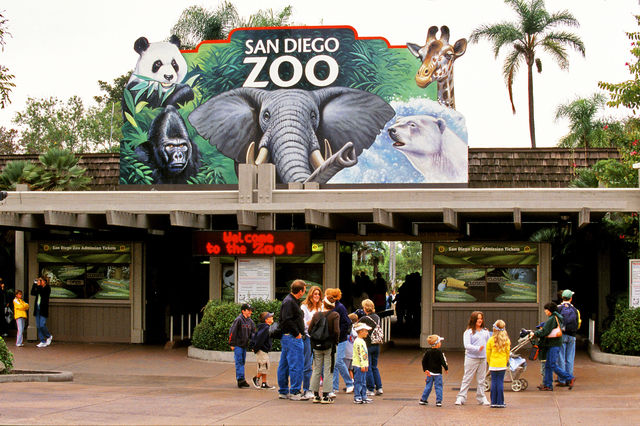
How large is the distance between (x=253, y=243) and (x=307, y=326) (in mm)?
5452

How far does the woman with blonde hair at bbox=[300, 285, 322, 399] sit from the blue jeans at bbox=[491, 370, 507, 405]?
2658 mm

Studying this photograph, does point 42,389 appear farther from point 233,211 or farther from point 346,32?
point 346,32

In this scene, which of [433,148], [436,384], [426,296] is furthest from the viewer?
[433,148]

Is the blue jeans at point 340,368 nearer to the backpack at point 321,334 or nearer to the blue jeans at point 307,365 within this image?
the blue jeans at point 307,365

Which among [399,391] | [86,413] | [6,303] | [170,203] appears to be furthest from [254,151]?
[86,413]

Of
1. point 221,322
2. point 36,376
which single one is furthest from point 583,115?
point 36,376

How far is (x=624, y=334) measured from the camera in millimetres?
18000

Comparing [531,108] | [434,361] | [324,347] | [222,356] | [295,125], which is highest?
[531,108]

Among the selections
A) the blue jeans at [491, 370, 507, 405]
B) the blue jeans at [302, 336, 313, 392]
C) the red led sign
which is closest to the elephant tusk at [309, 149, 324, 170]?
the red led sign

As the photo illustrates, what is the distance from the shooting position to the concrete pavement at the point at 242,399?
1205 centimetres

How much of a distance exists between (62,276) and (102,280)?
3.40ft

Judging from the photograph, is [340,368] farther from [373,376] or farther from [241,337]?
[241,337]

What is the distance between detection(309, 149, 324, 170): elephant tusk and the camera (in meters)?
24.5

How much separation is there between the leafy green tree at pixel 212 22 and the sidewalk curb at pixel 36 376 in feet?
94.7
